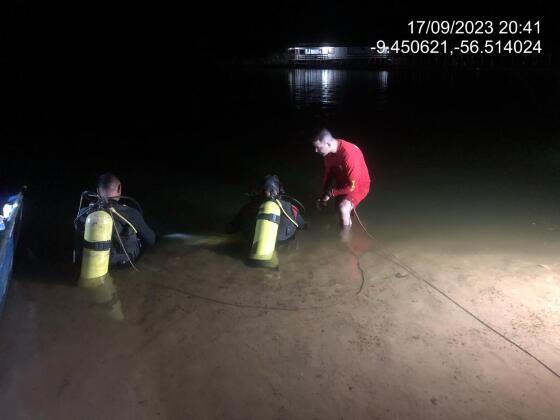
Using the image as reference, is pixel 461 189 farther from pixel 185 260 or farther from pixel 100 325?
pixel 100 325

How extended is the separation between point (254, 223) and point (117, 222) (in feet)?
4.62

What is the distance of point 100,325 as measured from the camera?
3986 mm

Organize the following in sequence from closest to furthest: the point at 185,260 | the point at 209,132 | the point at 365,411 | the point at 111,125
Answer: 1. the point at 365,411
2. the point at 185,260
3. the point at 209,132
4. the point at 111,125

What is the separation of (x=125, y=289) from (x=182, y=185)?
413cm

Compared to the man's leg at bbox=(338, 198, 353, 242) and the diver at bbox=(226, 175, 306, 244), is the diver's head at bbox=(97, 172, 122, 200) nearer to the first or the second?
the diver at bbox=(226, 175, 306, 244)

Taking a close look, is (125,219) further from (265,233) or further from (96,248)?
(265,233)

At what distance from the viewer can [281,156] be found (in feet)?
35.2

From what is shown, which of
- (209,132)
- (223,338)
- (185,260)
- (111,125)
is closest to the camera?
(223,338)

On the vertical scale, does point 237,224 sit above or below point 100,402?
above

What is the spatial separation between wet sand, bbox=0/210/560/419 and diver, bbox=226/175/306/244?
267 millimetres

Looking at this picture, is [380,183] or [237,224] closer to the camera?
[237,224]

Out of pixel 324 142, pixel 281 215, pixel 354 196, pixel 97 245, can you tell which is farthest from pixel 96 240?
pixel 354 196

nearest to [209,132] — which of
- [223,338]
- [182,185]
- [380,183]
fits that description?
[182,185]

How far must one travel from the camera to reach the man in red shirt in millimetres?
5973
